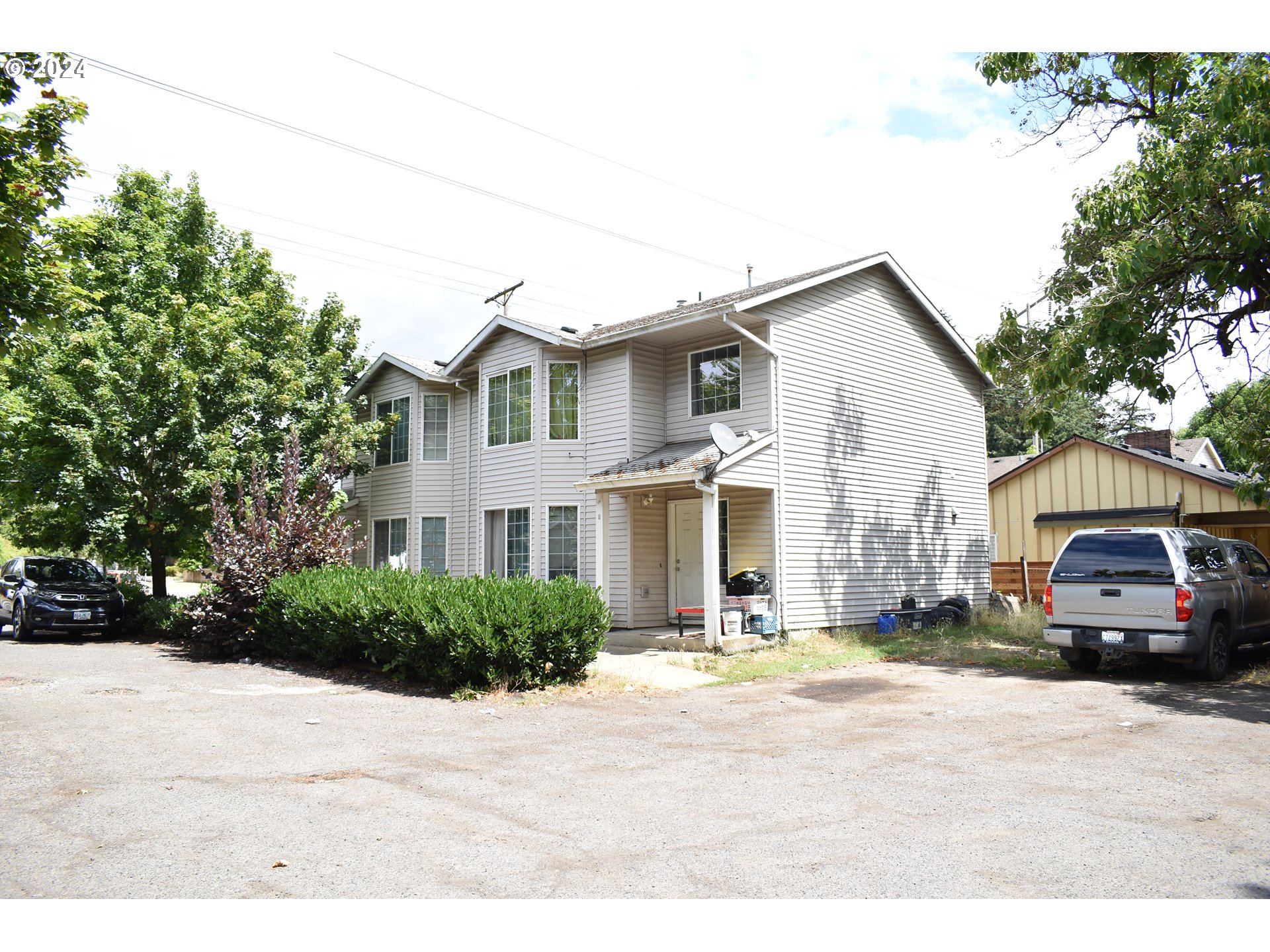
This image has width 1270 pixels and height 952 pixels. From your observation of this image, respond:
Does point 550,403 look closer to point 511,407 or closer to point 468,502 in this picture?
point 511,407

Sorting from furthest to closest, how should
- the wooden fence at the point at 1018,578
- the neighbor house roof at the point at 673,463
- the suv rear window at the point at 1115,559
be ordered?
the wooden fence at the point at 1018,578, the neighbor house roof at the point at 673,463, the suv rear window at the point at 1115,559

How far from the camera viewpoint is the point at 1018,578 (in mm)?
23922

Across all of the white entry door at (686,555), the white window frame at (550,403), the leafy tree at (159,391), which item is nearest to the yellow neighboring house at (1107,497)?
the white entry door at (686,555)

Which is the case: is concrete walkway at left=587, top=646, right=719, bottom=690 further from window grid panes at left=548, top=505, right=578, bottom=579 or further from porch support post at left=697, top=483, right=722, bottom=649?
window grid panes at left=548, top=505, right=578, bottom=579

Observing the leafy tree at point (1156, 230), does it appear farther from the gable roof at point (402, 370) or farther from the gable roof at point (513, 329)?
the gable roof at point (402, 370)

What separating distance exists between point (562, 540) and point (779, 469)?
5313 millimetres

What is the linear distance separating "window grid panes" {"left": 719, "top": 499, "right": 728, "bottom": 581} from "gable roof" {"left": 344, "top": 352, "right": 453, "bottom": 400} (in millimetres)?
8492

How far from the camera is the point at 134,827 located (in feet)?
17.7

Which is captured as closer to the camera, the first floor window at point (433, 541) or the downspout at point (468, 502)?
the downspout at point (468, 502)

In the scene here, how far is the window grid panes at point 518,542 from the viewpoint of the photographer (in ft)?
64.3

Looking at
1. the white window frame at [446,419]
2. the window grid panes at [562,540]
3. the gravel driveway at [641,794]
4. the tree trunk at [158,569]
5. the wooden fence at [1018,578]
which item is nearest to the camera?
the gravel driveway at [641,794]

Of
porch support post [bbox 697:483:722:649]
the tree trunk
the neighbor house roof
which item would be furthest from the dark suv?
porch support post [bbox 697:483:722:649]

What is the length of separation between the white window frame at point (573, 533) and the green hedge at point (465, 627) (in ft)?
19.9

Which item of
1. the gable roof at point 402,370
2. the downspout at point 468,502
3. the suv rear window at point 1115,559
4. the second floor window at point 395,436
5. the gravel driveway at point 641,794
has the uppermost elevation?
the gable roof at point 402,370
